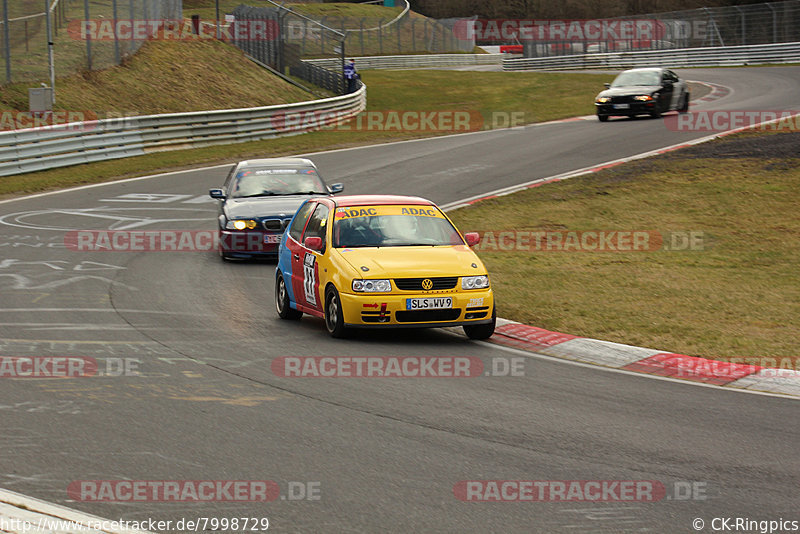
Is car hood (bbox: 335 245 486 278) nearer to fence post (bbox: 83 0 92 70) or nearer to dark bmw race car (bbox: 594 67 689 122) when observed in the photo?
dark bmw race car (bbox: 594 67 689 122)

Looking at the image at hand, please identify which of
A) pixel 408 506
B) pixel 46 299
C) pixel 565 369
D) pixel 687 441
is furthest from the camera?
pixel 46 299

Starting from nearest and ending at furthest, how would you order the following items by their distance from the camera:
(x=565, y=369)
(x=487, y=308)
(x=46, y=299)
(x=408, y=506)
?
(x=408, y=506)
(x=565, y=369)
(x=487, y=308)
(x=46, y=299)

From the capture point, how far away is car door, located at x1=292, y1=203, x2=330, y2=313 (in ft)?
37.3

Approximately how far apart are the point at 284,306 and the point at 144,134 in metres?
19.6

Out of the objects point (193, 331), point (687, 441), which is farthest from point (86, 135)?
point (687, 441)

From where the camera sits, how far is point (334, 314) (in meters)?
10.8

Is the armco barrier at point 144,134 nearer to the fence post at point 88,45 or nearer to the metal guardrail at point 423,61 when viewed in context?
the fence post at point 88,45

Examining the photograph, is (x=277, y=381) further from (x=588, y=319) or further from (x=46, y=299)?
(x=46, y=299)

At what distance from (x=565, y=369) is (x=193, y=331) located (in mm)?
4067

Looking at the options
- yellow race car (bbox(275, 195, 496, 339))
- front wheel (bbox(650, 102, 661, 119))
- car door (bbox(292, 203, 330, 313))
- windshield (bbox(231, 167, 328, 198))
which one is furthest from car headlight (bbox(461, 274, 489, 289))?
front wheel (bbox(650, 102, 661, 119))

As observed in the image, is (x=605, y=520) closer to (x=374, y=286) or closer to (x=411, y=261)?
(x=374, y=286)

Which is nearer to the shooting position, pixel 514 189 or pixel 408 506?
pixel 408 506

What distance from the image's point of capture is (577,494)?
6008mm

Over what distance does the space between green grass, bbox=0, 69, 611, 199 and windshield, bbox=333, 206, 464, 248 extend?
14.7 meters
